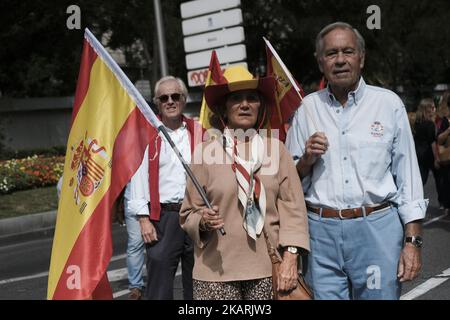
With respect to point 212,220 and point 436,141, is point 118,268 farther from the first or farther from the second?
point 212,220

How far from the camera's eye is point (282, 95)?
437 centimetres

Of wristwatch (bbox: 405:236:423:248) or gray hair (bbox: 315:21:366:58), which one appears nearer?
wristwatch (bbox: 405:236:423:248)

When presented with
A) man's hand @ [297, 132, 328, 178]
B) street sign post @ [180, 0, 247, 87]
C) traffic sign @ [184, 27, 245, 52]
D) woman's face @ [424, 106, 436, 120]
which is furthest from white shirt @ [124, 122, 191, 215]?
traffic sign @ [184, 27, 245, 52]

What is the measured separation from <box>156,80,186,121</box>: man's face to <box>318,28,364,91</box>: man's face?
182cm

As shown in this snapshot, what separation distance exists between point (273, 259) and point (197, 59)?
10457 mm

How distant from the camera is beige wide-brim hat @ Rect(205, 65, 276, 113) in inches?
142

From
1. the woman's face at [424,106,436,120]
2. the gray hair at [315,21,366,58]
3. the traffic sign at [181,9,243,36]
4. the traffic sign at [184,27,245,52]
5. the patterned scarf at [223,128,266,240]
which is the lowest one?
the patterned scarf at [223,128,266,240]

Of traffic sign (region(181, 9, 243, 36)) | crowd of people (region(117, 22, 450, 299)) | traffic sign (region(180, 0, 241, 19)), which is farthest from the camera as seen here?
traffic sign (region(180, 0, 241, 19))

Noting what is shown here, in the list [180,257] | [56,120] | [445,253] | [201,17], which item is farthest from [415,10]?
[180,257]

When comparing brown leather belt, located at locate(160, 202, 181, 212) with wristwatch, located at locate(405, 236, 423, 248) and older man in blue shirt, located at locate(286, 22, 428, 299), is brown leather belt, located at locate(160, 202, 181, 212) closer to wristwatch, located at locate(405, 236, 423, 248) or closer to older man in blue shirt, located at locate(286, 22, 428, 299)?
older man in blue shirt, located at locate(286, 22, 428, 299)

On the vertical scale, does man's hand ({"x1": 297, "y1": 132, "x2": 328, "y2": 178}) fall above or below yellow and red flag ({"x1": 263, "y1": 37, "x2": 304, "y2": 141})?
below

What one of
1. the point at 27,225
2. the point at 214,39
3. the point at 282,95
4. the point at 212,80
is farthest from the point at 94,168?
the point at 214,39

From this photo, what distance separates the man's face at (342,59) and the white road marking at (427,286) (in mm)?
3228

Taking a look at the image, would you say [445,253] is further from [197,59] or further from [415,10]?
[415,10]
